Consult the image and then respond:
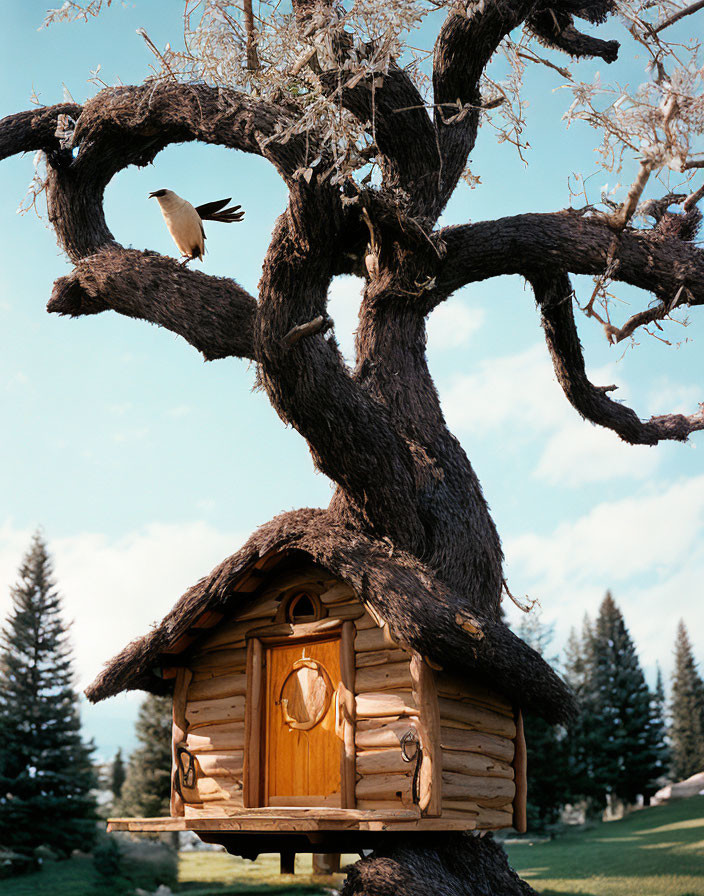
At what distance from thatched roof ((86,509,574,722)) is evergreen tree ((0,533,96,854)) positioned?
14.6 metres

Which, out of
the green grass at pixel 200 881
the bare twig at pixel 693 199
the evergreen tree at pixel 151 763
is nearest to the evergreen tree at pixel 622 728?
the green grass at pixel 200 881

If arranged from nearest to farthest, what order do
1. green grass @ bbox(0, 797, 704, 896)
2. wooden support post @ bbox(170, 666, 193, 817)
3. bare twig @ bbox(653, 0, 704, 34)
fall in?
bare twig @ bbox(653, 0, 704, 34) < wooden support post @ bbox(170, 666, 193, 817) < green grass @ bbox(0, 797, 704, 896)

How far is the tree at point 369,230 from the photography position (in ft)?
20.7

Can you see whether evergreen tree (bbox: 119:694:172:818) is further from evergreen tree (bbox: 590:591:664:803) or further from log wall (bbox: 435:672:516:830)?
evergreen tree (bbox: 590:591:664:803)

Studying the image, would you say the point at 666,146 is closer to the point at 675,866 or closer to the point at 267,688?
the point at 267,688

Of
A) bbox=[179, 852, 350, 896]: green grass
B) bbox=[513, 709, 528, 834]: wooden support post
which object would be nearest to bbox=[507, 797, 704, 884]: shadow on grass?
bbox=[179, 852, 350, 896]: green grass

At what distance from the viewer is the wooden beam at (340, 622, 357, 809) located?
6.85 meters

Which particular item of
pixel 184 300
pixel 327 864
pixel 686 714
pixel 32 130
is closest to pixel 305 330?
pixel 184 300

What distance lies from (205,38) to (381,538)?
4399 millimetres

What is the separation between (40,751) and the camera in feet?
68.5

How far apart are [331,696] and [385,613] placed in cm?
128

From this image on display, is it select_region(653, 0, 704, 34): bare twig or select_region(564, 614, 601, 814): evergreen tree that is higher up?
select_region(653, 0, 704, 34): bare twig

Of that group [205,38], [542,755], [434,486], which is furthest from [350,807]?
[542,755]

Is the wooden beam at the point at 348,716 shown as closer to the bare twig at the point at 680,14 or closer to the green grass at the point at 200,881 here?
the bare twig at the point at 680,14
